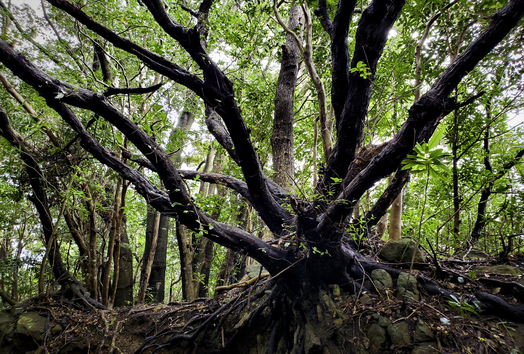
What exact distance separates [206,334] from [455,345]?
9.01ft

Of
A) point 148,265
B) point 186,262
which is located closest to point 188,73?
point 148,265

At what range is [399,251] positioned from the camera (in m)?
3.04

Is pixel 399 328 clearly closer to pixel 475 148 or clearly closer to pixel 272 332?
pixel 272 332

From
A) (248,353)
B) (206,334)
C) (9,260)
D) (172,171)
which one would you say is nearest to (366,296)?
(248,353)

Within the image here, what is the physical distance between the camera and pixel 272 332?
113 inches

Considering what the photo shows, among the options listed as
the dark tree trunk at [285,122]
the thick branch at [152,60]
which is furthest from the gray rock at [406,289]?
the thick branch at [152,60]

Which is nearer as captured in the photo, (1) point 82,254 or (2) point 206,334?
(2) point 206,334

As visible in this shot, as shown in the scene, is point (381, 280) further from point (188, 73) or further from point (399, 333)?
point (188, 73)

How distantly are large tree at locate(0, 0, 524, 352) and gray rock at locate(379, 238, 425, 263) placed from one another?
1.20 ft

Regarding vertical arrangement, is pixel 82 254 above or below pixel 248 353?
above

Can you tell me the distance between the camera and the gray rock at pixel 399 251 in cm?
293

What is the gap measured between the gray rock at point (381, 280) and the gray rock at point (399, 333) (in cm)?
38

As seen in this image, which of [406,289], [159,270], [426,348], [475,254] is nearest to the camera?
[426,348]

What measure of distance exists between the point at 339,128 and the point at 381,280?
5.85ft
